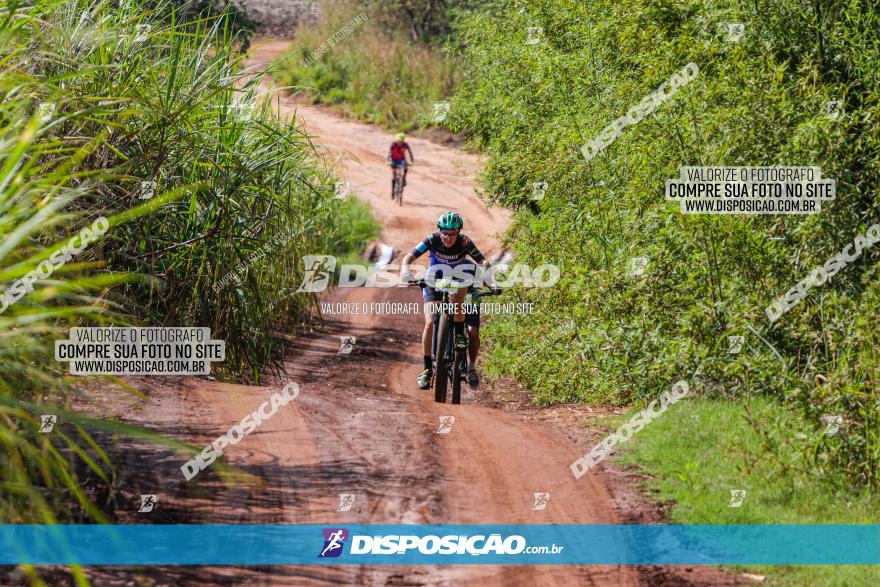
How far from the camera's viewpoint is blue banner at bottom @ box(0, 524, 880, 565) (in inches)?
250

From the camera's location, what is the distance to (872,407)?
27.1ft

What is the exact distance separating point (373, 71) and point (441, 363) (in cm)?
2922

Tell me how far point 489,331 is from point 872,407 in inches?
400

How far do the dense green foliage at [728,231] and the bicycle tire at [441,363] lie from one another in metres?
1.61

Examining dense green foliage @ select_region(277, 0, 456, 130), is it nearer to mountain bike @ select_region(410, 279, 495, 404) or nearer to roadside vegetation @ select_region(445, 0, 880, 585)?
roadside vegetation @ select_region(445, 0, 880, 585)

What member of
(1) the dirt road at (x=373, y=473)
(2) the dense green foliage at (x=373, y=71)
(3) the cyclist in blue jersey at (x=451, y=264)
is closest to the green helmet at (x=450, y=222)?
(3) the cyclist in blue jersey at (x=451, y=264)

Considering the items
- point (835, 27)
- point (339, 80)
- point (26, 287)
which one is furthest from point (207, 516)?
point (339, 80)

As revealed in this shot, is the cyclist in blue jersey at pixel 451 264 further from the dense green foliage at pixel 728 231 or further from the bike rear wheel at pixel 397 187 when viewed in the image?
the bike rear wheel at pixel 397 187

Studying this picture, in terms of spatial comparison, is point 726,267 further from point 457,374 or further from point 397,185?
point 397,185

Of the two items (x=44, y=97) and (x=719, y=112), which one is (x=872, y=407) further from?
(x=44, y=97)

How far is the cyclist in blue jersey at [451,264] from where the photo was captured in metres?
12.1

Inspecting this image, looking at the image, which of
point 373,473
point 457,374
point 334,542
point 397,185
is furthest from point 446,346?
point 397,185

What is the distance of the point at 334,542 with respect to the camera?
22.3 ft

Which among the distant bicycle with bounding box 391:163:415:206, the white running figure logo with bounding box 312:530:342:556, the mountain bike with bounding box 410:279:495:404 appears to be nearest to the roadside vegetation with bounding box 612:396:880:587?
the white running figure logo with bounding box 312:530:342:556
